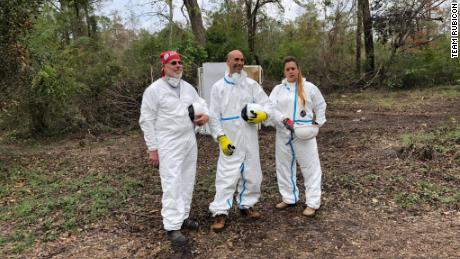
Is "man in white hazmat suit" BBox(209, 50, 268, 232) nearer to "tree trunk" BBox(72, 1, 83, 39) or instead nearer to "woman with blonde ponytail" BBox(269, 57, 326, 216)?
"woman with blonde ponytail" BBox(269, 57, 326, 216)

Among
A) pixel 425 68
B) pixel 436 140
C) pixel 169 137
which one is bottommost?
pixel 436 140

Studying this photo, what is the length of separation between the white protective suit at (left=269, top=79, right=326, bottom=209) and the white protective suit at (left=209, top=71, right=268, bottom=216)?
0.25 meters

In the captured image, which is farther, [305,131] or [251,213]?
[251,213]

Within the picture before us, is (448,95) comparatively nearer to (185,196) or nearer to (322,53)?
(322,53)

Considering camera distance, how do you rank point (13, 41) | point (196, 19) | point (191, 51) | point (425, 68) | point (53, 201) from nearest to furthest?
point (53, 201) < point (13, 41) < point (191, 51) < point (196, 19) < point (425, 68)

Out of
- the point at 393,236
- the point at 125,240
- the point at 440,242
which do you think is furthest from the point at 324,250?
the point at 125,240

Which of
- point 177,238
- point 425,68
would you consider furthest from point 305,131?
point 425,68

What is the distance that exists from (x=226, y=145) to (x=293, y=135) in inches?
31.1

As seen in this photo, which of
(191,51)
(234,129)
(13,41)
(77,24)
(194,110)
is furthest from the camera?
(77,24)

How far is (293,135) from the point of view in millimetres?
4535

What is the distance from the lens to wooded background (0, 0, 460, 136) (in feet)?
31.3

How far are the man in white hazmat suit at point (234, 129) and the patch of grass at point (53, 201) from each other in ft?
5.06

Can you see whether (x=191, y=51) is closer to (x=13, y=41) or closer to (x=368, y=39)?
(x=13, y=41)

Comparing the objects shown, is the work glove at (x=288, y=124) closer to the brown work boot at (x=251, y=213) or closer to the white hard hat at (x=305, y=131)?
the white hard hat at (x=305, y=131)
